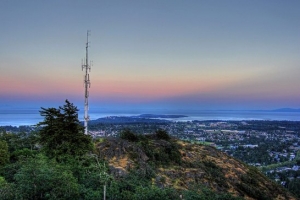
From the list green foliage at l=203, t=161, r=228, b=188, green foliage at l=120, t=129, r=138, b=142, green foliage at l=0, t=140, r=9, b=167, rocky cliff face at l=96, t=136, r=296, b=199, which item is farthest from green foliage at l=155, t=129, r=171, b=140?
green foliage at l=0, t=140, r=9, b=167

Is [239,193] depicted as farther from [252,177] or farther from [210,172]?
[252,177]

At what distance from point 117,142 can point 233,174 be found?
10.6 meters

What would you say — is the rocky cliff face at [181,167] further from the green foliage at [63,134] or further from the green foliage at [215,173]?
the green foliage at [63,134]

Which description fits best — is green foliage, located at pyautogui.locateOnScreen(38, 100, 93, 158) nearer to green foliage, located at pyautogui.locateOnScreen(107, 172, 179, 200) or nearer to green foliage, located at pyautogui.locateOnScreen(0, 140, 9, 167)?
green foliage, located at pyautogui.locateOnScreen(0, 140, 9, 167)

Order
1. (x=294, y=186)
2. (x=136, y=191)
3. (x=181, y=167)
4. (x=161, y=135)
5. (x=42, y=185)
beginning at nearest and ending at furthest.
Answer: (x=42, y=185) → (x=136, y=191) → (x=181, y=167) → (x=161, y=135) → (x=294, y=186)

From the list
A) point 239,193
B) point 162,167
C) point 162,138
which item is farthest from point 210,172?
point 162,138

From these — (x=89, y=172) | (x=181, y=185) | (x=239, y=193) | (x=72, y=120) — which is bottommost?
(x=239, y=193)

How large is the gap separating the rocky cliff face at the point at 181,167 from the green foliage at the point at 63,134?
90.0 inches

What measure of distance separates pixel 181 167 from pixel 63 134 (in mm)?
9538

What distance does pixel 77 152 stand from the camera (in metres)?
16.1

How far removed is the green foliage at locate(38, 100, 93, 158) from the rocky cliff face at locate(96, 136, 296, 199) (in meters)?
2.29

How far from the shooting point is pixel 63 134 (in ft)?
54.3

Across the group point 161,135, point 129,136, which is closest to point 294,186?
point 161,135

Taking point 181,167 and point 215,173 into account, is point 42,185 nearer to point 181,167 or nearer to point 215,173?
point 181,167
